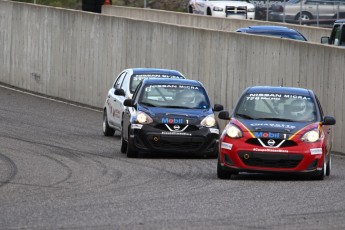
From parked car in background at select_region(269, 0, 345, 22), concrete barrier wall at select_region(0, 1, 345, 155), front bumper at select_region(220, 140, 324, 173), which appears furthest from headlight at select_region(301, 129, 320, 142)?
parked car in background at select_region(269, 0, 345, 22)

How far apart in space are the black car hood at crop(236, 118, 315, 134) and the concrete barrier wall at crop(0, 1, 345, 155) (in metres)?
6.00

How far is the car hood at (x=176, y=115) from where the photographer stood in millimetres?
21500

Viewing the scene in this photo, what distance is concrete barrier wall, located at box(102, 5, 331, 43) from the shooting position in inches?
1571

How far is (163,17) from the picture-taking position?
163 feet

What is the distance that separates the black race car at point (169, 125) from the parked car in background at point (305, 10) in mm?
25025

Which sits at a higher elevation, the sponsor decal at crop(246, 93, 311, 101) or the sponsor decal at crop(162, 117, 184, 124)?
the sponsor decal at crop(246, 93, 311, 101)

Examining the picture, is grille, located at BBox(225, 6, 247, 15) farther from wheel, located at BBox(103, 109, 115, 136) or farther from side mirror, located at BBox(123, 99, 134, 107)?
side mirror, located at BBox(123, 99, 134, 107)

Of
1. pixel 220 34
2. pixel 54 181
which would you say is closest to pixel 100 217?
pixel 54 181

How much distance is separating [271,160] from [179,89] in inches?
203

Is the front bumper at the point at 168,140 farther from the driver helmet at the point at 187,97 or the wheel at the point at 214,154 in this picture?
the driver helmet at the point at 187,97

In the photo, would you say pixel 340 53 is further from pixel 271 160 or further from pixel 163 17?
pixel 163 17

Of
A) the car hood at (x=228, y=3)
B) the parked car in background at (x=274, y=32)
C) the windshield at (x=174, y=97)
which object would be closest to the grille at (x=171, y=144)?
the windshield at (x=174, y=97)

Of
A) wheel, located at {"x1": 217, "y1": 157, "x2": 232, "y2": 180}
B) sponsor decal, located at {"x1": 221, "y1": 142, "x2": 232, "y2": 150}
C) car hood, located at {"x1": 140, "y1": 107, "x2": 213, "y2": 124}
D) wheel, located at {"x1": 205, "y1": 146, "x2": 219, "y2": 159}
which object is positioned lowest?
wheel, located at {"x1": 205, "y1": 146, "x2": 219, "y2": 159}

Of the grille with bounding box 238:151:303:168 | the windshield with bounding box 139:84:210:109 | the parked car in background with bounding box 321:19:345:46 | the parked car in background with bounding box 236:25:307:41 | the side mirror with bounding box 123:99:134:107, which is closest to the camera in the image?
the grille with bounding box 238:151:303:168
